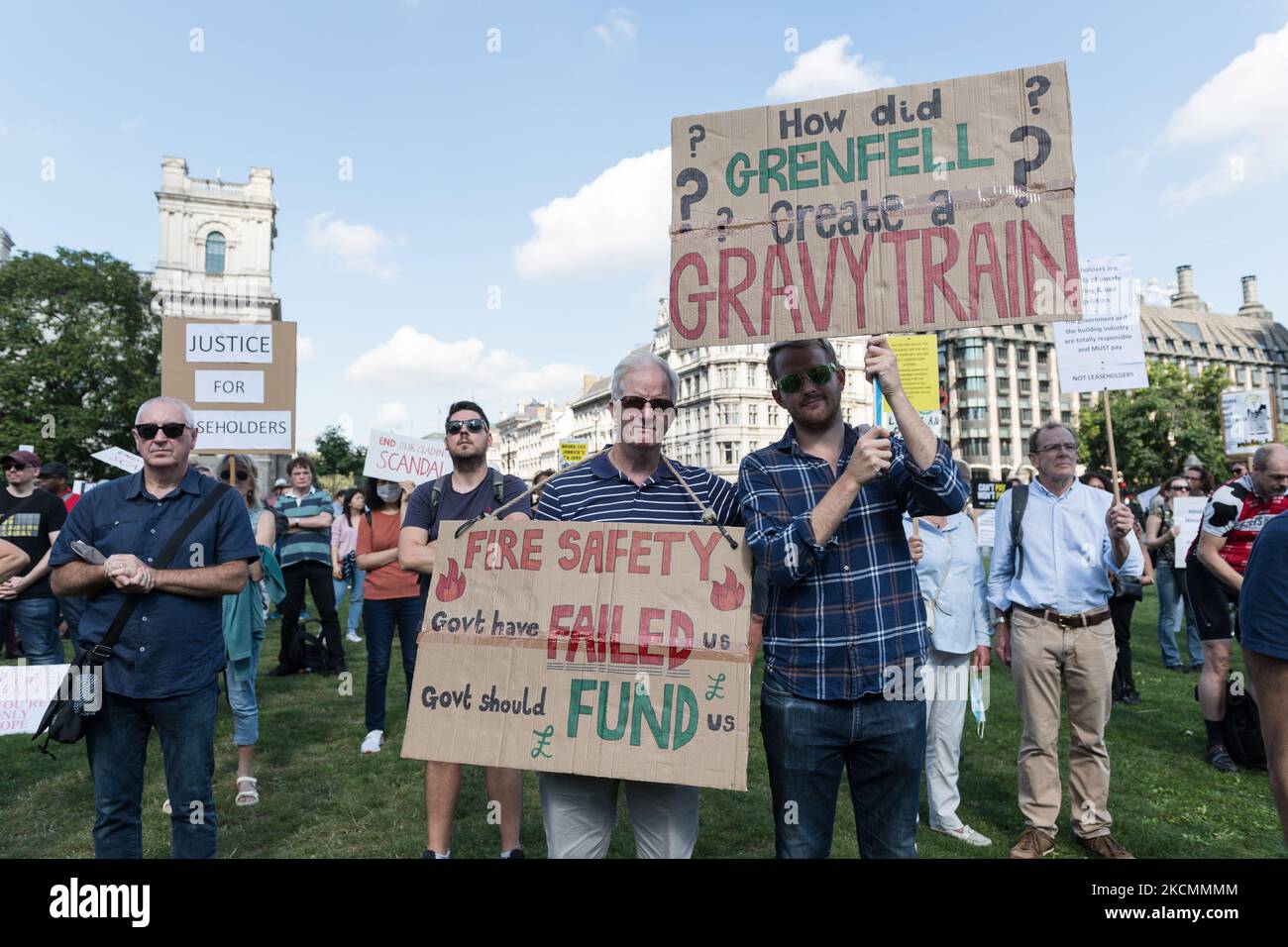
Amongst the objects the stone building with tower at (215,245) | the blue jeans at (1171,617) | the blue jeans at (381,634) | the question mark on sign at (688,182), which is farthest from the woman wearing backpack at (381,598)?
the stone building with tower at (215,245)

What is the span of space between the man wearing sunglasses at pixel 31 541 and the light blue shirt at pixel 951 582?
A: 694cm

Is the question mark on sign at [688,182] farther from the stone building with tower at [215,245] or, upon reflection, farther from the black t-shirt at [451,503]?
the stone building with tower at [215,245]

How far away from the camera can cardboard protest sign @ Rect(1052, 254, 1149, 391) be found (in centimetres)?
589

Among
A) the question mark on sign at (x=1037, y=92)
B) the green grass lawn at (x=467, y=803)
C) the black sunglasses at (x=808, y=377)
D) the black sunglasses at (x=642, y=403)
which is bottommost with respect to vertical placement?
the green grass lawn at (x=467, y=803)

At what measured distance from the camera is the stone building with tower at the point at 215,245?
66.2 metres

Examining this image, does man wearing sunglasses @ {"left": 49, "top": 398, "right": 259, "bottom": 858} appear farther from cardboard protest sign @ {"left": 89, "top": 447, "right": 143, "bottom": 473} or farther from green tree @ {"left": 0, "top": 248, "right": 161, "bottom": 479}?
green tree @ {"left": 0, "top": 248, "right": 161, "bottom": 479}

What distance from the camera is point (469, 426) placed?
16.1ft

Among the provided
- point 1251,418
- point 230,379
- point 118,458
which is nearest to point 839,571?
point 230,379

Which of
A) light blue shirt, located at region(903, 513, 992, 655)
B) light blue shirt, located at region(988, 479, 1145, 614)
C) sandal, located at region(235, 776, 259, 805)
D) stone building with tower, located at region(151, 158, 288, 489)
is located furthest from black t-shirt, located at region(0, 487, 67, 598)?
stone building with tower, located at region(151, 158, 288, 489)

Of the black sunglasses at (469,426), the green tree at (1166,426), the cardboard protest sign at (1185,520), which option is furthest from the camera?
the green tree at (1166,426)

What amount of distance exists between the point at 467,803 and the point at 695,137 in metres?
4.76

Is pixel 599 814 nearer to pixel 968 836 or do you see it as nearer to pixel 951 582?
pixel 968 836

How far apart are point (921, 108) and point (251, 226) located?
252 ft

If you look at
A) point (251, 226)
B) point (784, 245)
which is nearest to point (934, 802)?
point (784, 245)
